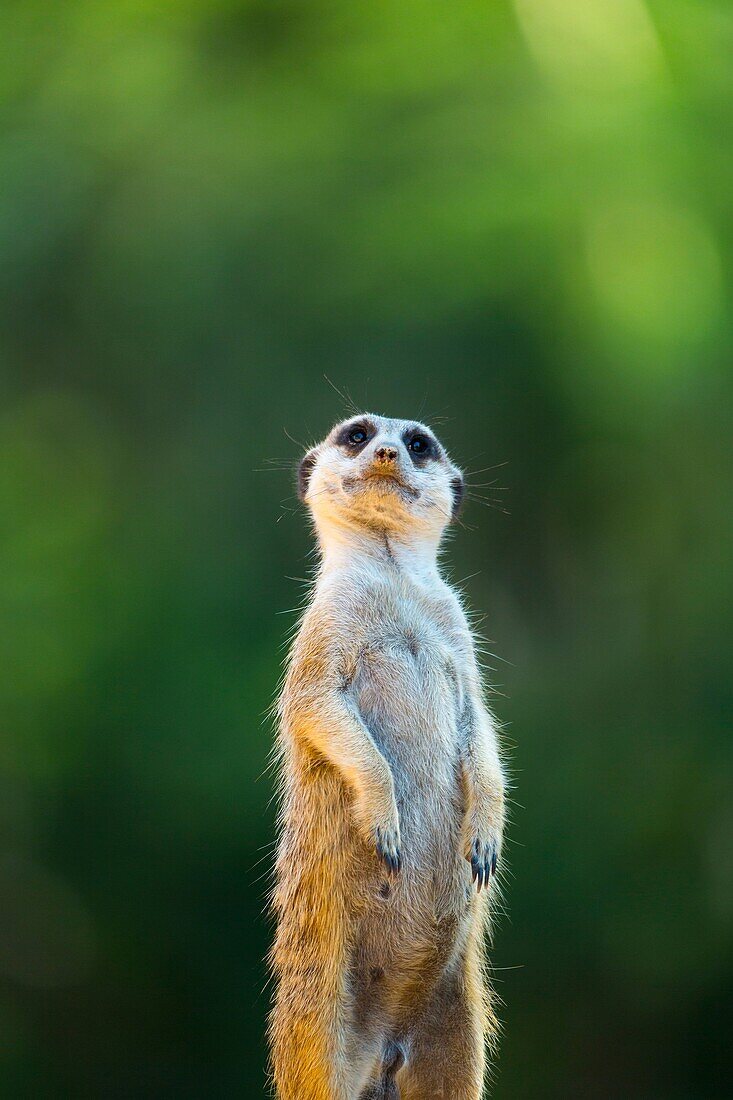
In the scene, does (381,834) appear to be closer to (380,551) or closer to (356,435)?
(380,551)

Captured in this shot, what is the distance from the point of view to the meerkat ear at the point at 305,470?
3.74m

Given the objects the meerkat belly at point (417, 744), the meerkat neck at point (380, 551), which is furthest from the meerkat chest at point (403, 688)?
the meerkat neck at point (380, 551)

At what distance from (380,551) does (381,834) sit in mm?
757

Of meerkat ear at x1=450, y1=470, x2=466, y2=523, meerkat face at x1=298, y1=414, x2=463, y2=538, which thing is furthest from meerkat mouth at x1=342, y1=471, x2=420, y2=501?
meerkat ear at x1=450, y1=470, x2=466, y2=523

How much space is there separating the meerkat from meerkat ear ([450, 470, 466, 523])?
0.21 metres

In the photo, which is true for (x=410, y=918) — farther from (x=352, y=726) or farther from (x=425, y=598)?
(x=425, y=598)

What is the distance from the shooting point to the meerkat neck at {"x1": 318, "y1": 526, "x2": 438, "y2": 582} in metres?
3.47

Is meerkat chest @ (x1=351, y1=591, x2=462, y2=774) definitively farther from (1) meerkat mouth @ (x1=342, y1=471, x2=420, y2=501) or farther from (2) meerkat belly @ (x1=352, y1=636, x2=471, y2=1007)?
(1) meerkat mouth @ (x1=342, y1=471, x2=420, y2=501)

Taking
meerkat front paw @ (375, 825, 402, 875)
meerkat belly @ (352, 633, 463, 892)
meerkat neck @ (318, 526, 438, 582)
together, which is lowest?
meerkat front paw @ (375, 825, 402, 875)

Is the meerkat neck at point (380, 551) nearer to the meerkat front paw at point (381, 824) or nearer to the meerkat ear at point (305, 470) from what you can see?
the meerkat ear at point (305, 470)

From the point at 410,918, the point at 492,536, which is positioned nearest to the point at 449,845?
the point at 410,918

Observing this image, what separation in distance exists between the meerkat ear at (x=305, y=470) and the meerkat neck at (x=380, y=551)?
211 mm

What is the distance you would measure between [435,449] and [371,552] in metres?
0.35

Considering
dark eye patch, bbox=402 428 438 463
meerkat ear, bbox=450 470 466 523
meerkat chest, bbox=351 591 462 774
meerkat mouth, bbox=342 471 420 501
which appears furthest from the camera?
meerkat ear, bbox=450 470 466 523
